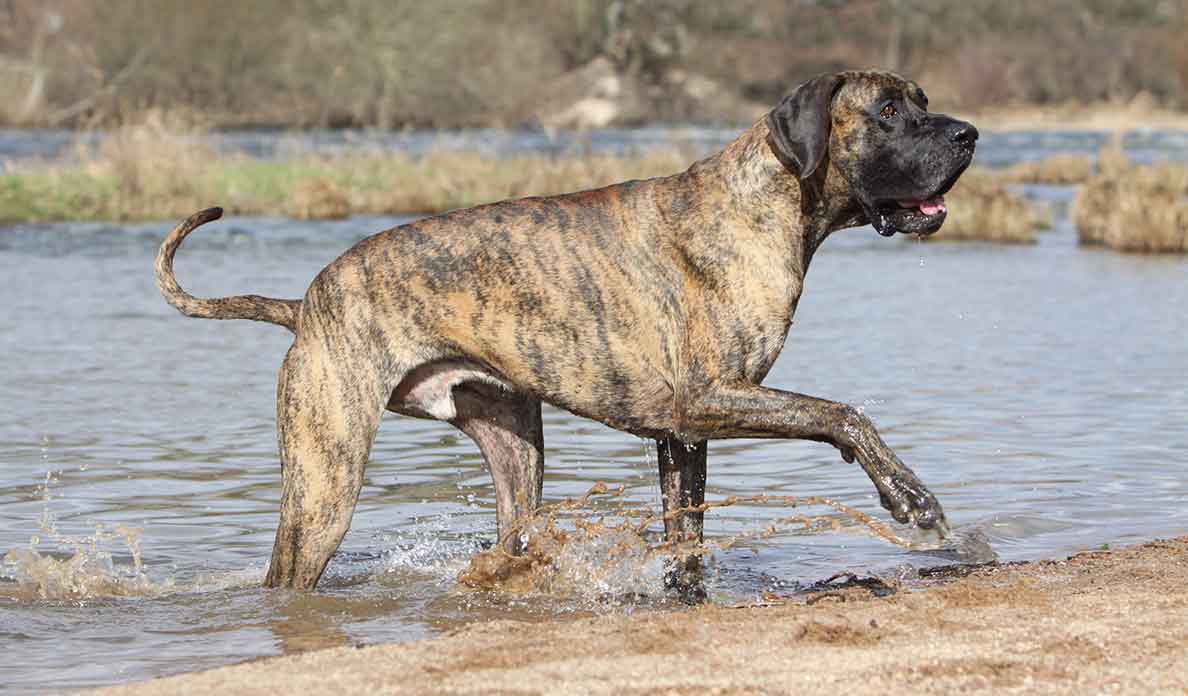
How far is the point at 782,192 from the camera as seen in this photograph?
19.7 ft

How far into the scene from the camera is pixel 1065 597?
5703mm

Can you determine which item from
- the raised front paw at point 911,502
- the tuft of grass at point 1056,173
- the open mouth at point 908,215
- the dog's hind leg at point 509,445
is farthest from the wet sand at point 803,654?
the tuft of grass at point 1056,173

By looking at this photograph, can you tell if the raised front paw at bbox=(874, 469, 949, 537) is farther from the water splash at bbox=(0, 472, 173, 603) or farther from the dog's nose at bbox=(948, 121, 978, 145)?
the water splash at bbox=(0, 472, 173, 603)

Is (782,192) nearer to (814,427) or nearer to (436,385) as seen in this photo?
(814,427)

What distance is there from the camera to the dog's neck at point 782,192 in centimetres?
599

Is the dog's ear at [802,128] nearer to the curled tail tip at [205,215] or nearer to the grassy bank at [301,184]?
the curled tail tip at [205,215]

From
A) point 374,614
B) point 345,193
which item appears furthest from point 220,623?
point 345,193

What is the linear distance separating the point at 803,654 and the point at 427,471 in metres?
4.52

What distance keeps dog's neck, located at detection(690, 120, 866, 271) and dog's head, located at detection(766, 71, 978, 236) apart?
3 centimetres

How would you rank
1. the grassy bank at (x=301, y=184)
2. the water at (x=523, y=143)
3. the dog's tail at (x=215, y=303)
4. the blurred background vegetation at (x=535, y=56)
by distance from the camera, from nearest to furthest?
the dog's tail at (x=215, y=303) < the grassy bank at (x=301, y=184) < the water at (x=523, y=143) < the blurred background vegetation at (x=535, y=56)

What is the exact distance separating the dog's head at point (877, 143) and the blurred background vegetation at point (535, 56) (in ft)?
93.1

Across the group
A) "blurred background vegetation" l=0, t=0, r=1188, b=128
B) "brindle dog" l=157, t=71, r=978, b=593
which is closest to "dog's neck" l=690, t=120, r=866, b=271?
"brindle dog" l=157, t=71, r=978, b=593

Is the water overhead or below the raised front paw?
overhead

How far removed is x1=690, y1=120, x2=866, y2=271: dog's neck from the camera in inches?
236
